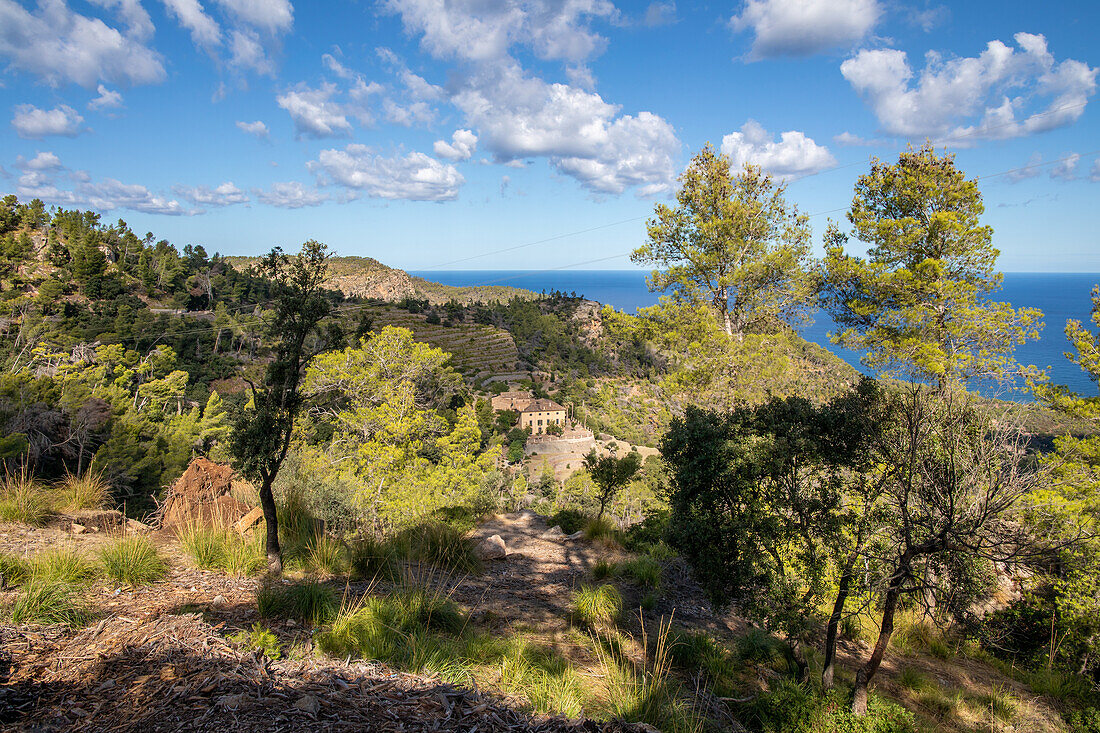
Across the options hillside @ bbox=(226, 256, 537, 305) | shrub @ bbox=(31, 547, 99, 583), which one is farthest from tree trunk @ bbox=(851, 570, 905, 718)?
hillside @ bbox=(226, 256, 537, 305)

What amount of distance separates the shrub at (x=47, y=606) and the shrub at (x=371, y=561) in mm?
2370

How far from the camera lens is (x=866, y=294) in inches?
454

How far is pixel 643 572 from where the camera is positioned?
298 inches

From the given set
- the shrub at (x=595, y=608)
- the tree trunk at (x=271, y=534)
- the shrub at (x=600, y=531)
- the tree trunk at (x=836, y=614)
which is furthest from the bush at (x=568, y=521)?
the tree trunk at (x=271, y=534)

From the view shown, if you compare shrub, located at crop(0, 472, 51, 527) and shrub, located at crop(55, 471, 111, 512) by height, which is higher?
shrub, located at crop(0, 472, 51, 527)

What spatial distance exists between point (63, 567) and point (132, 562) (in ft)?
1.35

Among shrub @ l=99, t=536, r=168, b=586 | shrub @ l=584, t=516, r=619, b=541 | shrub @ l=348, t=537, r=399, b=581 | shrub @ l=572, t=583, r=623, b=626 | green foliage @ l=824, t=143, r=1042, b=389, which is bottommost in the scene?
shrub @ l=584, t=516, r=619, b=541

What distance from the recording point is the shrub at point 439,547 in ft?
21.0

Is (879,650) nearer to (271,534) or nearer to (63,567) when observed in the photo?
(271,534)

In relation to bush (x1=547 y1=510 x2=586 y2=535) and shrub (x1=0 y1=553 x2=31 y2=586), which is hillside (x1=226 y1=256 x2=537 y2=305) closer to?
bush (x1=547 y1=510 x2=586 y2=535)

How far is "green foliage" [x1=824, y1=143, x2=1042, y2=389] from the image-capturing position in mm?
9820

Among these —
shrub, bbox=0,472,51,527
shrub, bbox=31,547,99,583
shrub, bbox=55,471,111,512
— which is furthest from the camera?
shrub, bbox=55,471,111,512

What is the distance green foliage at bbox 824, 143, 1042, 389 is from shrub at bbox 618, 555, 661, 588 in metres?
6.54

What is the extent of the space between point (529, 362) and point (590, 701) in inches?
3758
